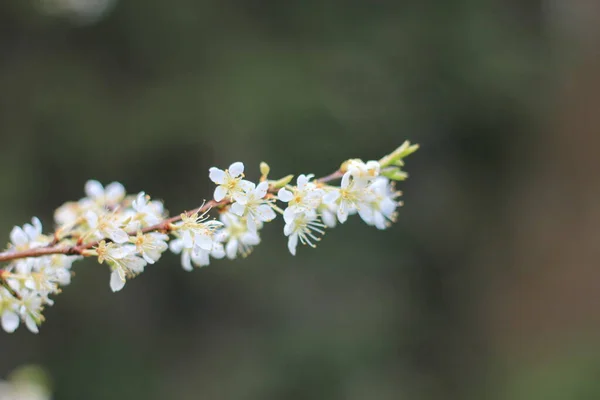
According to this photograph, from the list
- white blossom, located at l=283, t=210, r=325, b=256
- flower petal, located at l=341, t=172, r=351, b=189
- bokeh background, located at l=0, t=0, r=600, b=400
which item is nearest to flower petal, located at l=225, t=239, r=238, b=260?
white blossom, located at l=283, t=210, r=325, b=256

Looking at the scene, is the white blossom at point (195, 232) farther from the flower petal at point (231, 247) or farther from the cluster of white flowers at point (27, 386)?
the cluster of white flowers at point (27, 386)

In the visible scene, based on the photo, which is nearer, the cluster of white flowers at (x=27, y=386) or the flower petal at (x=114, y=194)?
the flower petal at (x=114, y=194)

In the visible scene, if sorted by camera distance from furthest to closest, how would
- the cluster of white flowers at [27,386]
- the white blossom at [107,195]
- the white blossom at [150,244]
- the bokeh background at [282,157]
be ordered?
the bokeh background at [282,157] → the cluster of white flowers at [27,386] → the white blossom at [107,195] → the white blossom at [150,244]

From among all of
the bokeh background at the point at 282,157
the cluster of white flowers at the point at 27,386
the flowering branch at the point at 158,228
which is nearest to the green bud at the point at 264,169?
the flowering branch at the point at 158,228

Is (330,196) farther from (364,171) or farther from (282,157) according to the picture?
(282,157)

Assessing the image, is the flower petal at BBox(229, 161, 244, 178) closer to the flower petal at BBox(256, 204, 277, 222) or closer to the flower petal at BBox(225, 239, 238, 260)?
the flower petal at BBox(256, 204, 277, 222)

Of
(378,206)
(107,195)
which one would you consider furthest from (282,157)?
(378,206)

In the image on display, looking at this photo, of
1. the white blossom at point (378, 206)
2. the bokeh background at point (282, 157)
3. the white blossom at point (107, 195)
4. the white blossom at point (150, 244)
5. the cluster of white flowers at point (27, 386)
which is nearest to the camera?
the white blossom at point (150, 244)

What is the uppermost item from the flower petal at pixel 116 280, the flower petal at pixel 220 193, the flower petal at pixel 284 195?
the flower petal at pixel 220 193
